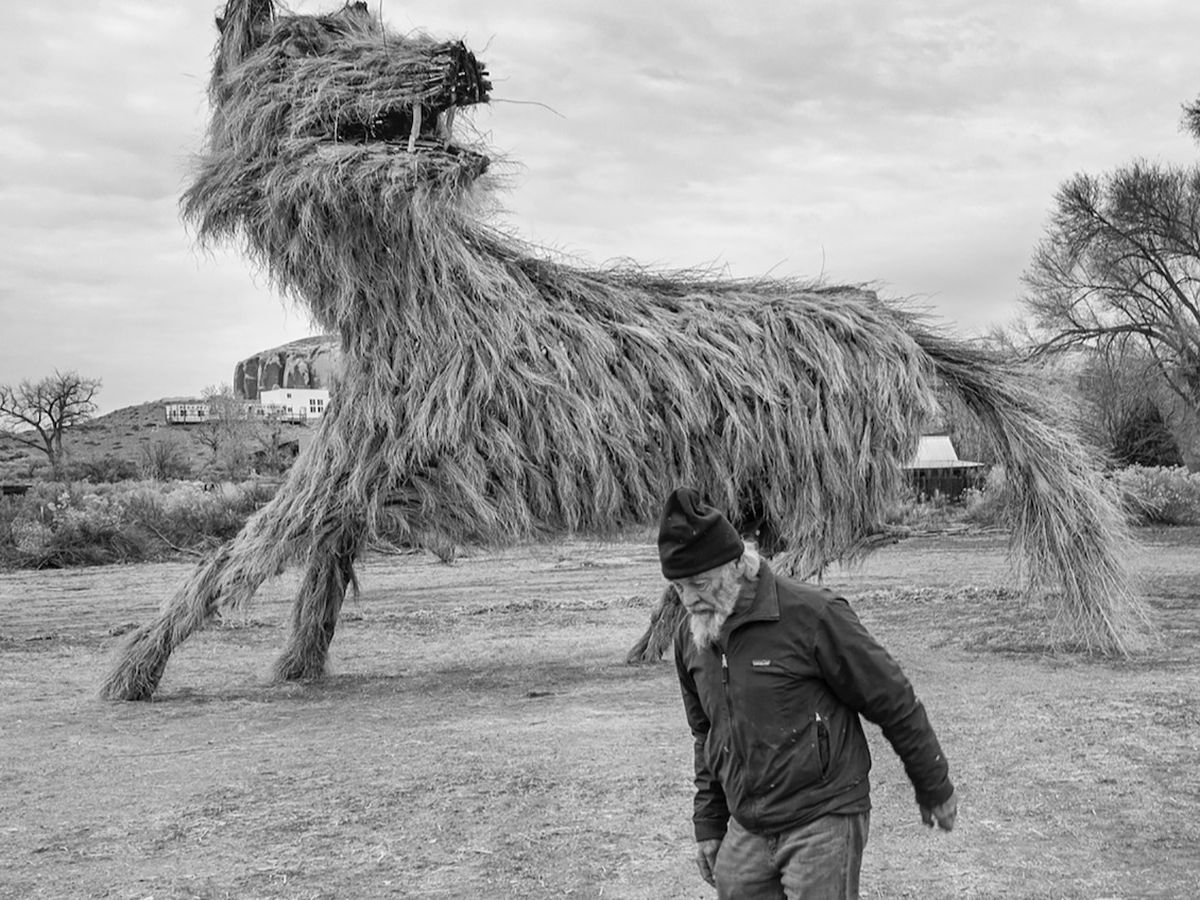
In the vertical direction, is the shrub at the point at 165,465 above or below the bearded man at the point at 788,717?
above

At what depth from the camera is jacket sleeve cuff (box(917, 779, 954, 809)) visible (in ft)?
12.1

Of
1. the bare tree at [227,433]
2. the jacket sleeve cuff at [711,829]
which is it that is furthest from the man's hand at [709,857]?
the bare tree at [227,433]

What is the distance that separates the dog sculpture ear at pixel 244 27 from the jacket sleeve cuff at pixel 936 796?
715 centimetres

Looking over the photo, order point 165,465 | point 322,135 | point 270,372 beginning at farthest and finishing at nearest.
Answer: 1. point 270,372
2. point 165,465
3. point 322,135

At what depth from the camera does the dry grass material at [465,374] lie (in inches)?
336

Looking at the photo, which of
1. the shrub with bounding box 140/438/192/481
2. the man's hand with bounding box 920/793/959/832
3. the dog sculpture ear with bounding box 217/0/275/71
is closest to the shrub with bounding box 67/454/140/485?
the shrub with bounding box 140/438/192/481

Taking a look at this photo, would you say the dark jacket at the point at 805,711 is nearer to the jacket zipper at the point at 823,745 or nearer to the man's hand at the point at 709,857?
the jacket zipper at the point at 823,745

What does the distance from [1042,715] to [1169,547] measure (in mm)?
13470

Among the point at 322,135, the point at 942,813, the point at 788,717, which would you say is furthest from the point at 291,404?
the point at 942,813

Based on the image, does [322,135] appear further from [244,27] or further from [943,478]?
[943,478]

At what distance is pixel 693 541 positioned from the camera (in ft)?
12.5

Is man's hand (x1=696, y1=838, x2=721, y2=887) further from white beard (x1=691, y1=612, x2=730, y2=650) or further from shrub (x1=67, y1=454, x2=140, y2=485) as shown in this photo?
shrub (x1=67, y1=454, x2=140, y2=485)

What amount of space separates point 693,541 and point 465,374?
16.6 ft

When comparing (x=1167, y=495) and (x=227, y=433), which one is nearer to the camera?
(x=1167, y=495)
